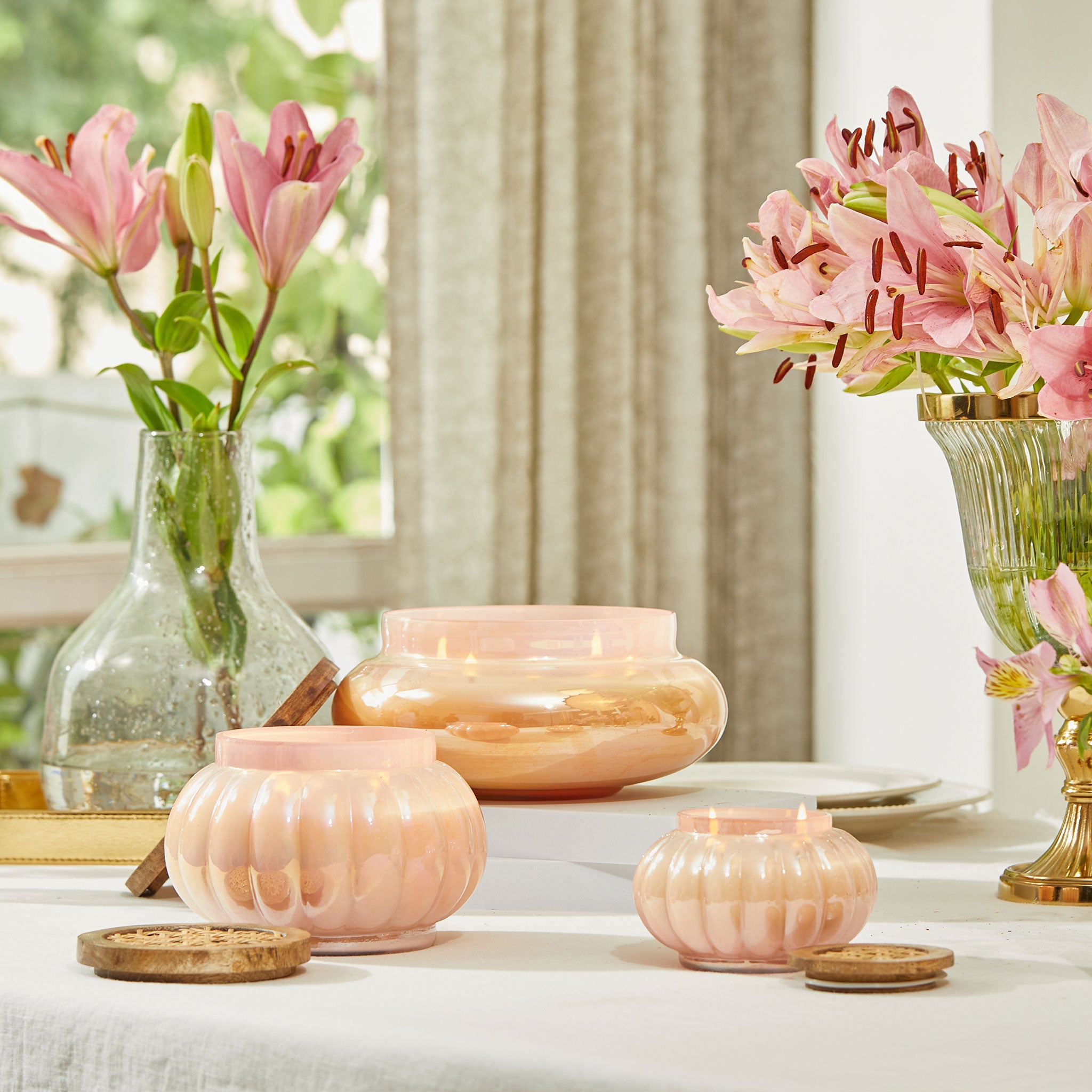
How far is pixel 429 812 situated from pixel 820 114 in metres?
1.95

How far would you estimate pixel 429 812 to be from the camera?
0.66 metres

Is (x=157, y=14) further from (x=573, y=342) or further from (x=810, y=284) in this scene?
(x=810, y=284)

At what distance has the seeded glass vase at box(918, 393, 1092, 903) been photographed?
2.53 ft

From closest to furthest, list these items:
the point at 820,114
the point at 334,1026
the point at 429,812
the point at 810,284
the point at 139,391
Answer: the point at 334,1026
the point at 429,812
the point at 810,284
the point at 139,391
the point at 820,114

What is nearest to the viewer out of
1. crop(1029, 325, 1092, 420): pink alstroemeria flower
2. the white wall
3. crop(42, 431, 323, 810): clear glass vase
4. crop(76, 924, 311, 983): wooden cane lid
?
crop(76, 924, 311, 983): wooden cane lid

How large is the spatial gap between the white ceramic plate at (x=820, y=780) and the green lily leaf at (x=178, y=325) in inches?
15.4

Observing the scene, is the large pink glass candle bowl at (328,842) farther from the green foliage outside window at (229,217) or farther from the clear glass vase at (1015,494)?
the green foliage outside window at (229,217)

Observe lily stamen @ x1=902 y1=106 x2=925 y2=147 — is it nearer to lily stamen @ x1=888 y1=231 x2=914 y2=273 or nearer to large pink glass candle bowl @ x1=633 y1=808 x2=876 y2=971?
lily stamen @ x1=888 y1=231 x2=914 y2=273

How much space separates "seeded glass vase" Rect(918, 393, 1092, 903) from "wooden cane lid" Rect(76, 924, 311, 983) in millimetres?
379

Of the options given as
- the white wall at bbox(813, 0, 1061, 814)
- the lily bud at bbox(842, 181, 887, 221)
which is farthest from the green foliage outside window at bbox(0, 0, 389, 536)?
the lily bud at bbox(842, 181, 887, 221)

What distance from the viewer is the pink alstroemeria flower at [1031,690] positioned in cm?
74

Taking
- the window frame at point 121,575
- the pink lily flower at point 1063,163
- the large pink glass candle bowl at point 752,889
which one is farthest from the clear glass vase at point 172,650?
the window frame at point 121,575

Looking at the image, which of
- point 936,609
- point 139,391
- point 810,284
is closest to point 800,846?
point 810,284

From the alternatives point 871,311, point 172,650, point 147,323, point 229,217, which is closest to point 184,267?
point 147,323
